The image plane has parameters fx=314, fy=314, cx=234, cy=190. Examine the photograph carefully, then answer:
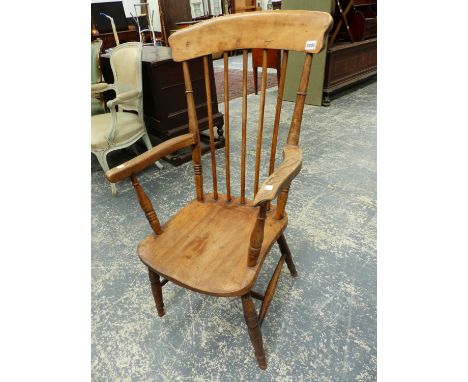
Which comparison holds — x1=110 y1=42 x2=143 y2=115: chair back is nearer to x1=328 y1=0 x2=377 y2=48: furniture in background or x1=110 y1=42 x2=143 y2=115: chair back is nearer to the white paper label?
the white paper label

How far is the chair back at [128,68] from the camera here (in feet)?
7.89

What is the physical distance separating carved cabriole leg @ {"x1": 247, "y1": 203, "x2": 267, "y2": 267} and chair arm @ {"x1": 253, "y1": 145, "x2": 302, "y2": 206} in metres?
0.05

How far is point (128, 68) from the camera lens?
248cm

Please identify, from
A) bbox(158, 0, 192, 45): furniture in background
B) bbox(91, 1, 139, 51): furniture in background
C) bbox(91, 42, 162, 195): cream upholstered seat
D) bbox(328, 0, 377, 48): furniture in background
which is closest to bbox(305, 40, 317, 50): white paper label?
bbox(91, 42, 162, 195): cream upholstered seat

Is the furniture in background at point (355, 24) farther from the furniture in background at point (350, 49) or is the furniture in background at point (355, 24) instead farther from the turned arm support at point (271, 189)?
the turned arm support at point (271, 189)

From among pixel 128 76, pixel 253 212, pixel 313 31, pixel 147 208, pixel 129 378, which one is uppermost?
pixel 313 31

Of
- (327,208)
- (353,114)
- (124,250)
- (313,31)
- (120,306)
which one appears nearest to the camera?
(313,31)

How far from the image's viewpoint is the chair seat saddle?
102 cm

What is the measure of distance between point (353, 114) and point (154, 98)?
2412 millimetres

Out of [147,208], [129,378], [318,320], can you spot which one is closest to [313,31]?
[147,208]

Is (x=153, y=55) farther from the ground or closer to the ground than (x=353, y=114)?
farther from the ground

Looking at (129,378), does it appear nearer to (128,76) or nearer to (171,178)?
(171,178)

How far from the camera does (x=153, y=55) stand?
2.67 meters

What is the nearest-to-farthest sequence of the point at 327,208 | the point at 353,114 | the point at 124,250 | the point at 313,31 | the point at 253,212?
the point at 313,31
the point at 253,212
the point at 124,250
the point at 327,208
the point at 353,114
